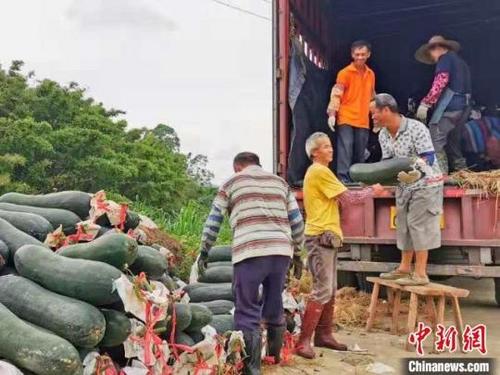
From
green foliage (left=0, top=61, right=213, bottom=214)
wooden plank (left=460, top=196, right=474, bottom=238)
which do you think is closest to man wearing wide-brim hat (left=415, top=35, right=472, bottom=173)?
wooden plank (left=460, top=196, right=474, bottom=238)

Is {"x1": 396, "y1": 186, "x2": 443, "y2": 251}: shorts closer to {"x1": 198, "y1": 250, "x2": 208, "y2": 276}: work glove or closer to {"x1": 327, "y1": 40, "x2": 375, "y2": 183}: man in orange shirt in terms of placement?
{"x1": 327, "y1": 40, "x2": 375, "y2": 183}: man in orange shirt

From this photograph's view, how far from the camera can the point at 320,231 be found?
4.87 metres

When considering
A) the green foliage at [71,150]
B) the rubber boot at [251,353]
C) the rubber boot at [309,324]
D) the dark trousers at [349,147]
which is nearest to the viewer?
the rubber boot at [251,353]

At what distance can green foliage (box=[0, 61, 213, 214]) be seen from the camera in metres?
13.8

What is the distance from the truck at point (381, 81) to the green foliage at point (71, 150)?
6.89 m

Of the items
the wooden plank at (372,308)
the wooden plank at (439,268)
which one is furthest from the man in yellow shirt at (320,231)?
the wooden plank at (439,268)

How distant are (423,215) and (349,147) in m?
2.04

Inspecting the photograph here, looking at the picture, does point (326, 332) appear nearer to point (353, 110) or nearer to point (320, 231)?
point (320, 231)

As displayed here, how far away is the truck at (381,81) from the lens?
19.1 ft

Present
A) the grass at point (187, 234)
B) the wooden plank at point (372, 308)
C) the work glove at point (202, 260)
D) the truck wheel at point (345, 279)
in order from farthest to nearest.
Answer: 1. the truck wheel at point (345, 279)
2. the grass at point (187, 234)
3. the wooden plank at point (372, 308)
4. the work glove at point (202, 260)

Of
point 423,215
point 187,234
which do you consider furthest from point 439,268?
point 187,234

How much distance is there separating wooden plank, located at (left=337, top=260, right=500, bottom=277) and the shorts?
1.51 ft

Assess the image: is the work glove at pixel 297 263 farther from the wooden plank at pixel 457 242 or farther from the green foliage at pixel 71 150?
the green foliage at pixel 71 150

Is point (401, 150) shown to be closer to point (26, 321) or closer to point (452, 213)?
point (452, 213)
